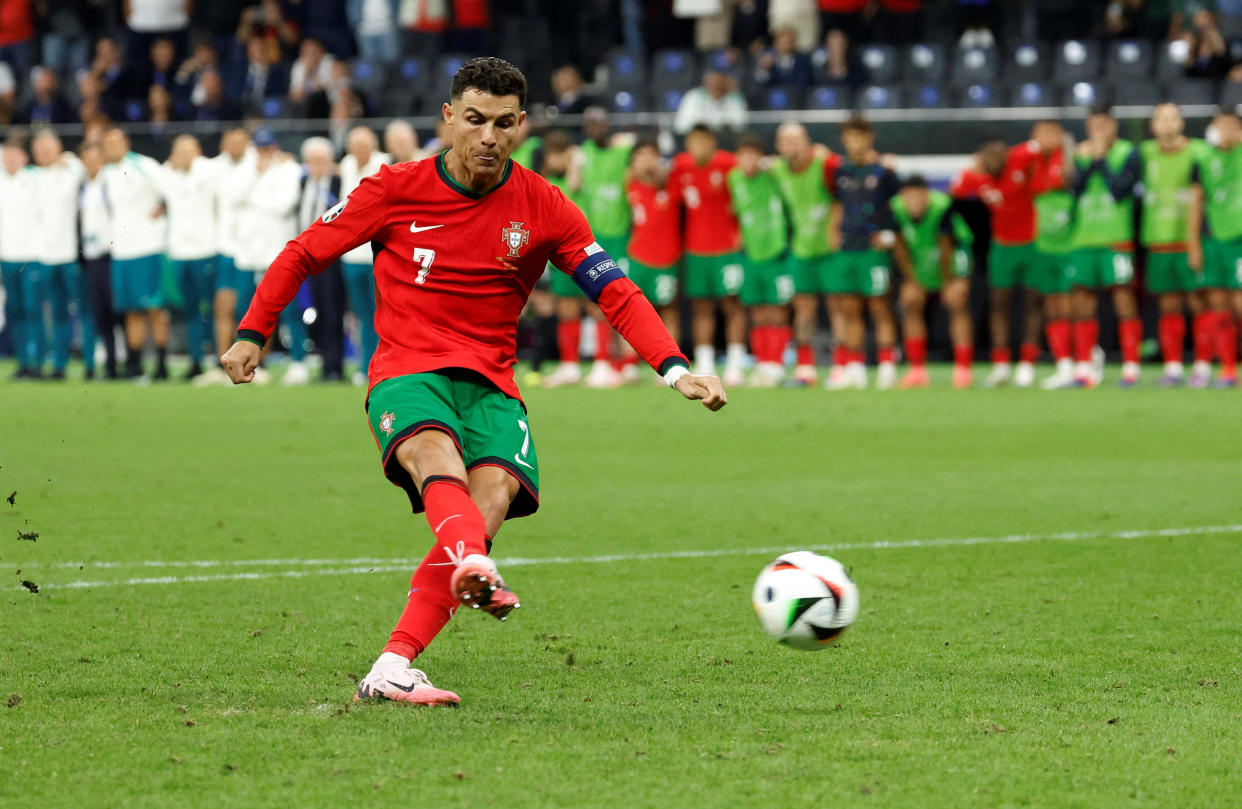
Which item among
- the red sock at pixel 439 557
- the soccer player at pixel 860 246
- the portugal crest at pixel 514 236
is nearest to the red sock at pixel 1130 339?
the soccer player at pixel 860 246

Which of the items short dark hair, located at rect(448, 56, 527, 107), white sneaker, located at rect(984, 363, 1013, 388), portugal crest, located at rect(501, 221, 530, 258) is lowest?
white sneaker, located at rect(984, 363, 1013, 388)

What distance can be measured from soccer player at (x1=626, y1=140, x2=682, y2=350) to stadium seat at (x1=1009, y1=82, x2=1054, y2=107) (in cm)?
455

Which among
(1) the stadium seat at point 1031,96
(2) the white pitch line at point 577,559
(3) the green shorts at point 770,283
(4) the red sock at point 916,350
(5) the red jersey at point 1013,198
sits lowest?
(4) the red sock at point 916,350

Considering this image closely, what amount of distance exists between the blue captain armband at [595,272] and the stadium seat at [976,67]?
15.4 meters

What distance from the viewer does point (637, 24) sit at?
2230 centimetres

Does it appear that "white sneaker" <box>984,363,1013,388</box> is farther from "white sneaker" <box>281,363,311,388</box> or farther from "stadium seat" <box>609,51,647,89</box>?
"stadium seat" <box>609,51,647,89</box>

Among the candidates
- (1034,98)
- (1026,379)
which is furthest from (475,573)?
(1034,98)

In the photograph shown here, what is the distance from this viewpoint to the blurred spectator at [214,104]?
21.4 m

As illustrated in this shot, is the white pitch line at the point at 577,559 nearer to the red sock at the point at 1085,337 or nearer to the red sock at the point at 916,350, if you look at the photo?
the red sock at the point at 1085,337

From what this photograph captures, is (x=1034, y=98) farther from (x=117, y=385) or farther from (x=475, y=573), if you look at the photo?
(x=475, y=573)

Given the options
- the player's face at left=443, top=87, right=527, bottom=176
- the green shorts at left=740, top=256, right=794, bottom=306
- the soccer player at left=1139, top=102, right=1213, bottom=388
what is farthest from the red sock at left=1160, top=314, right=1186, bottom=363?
the player's face at left=443, top=87, right=527, bottom=176

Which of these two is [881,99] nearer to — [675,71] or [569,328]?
[675,71]

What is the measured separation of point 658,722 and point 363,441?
24.8 ft

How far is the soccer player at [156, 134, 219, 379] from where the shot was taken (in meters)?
17.5
